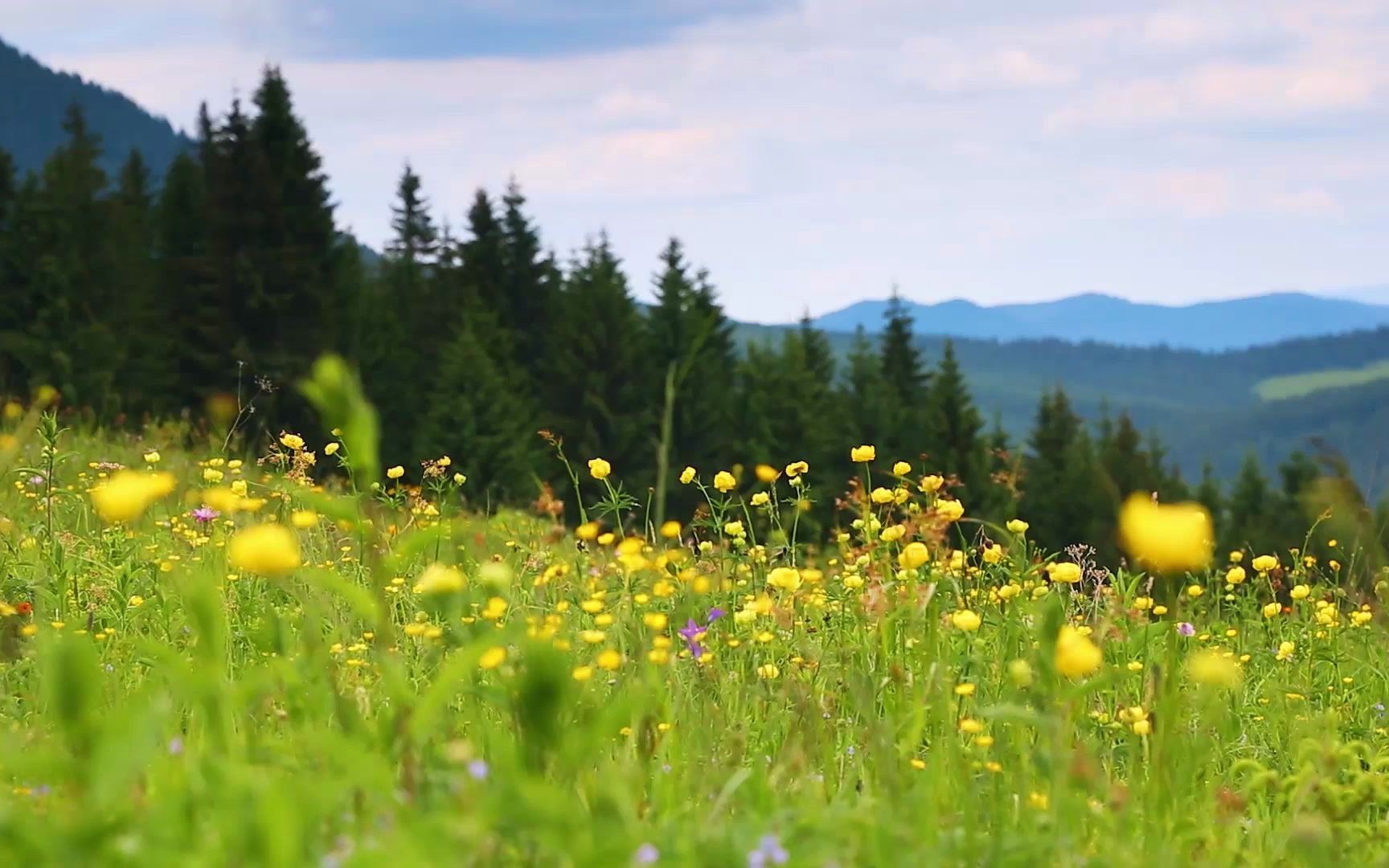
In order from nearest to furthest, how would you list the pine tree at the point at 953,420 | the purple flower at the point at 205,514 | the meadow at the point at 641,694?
1. the meadow at the point at 641,694
2. the purple flower at the point at 205,514
3. the pine tree at the point at 953,420

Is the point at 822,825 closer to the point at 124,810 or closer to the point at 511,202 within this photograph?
the point at 124,810

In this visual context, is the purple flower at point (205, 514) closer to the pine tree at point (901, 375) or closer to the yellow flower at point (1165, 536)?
the yellow flower at point (1165, 536)

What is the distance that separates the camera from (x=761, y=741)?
346cm

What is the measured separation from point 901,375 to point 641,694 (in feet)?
183

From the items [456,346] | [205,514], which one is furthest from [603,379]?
[205,514]

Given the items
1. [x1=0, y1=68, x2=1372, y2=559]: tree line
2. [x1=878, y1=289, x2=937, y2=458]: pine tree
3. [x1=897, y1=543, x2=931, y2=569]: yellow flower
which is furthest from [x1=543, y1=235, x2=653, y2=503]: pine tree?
[x1=897, y1=543, x2=931, y2=569]: yellow flower

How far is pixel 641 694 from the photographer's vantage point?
2.13 meters

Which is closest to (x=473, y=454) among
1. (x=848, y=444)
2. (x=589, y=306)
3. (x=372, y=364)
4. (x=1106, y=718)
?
(x=372, y=364)

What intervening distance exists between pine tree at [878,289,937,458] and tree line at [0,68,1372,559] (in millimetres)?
140

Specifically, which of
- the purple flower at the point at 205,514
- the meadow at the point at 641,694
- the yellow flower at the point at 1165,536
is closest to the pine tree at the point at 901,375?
the meadow at the point at 641,694

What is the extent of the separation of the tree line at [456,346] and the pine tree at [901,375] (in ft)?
0.46

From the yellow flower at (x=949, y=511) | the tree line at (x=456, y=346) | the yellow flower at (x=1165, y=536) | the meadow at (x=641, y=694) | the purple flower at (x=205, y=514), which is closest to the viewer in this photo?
the meadow at (x=641, y=694)

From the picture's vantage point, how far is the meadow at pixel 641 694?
174 cm

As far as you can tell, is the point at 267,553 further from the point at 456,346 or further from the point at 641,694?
the point at 456,346
